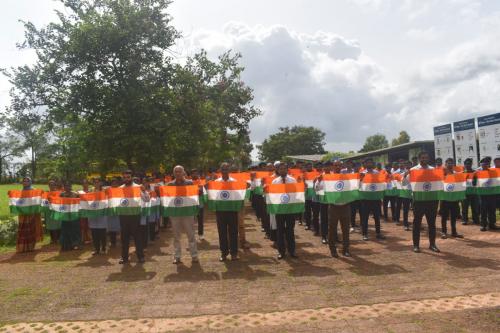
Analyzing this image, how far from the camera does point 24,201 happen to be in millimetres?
11555

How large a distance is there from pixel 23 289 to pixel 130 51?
13331 millimetres

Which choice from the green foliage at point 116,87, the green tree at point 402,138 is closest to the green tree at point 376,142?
the green tree at point 402,138

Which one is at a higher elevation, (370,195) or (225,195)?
(225,195)

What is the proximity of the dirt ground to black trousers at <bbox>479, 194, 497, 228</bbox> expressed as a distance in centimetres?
175

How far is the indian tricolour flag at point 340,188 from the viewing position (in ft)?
30.1

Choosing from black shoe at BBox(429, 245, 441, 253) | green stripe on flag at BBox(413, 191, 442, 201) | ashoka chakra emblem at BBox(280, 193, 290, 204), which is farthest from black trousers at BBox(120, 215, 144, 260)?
black shoe at BBox(429, 245, 441, 253)

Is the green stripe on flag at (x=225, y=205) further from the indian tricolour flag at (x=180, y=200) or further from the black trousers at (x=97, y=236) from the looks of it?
the black trousers at (x=97, y=236)

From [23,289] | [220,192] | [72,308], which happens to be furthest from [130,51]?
[72,308]

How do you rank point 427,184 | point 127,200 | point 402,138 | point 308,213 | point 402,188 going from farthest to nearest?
1. point 402,138
2. point 308,213
3. point 402,188
4. point 127,200
5. point 427,184

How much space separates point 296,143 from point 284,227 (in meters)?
89.5

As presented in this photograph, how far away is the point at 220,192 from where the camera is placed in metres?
9.09

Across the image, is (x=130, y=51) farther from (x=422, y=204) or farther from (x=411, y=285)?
(x=411, y=285)

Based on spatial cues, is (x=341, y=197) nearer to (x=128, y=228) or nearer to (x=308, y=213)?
(x=308, y=213)

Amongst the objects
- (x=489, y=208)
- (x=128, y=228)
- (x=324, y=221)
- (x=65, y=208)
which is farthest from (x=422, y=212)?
(x=65, y=208)
